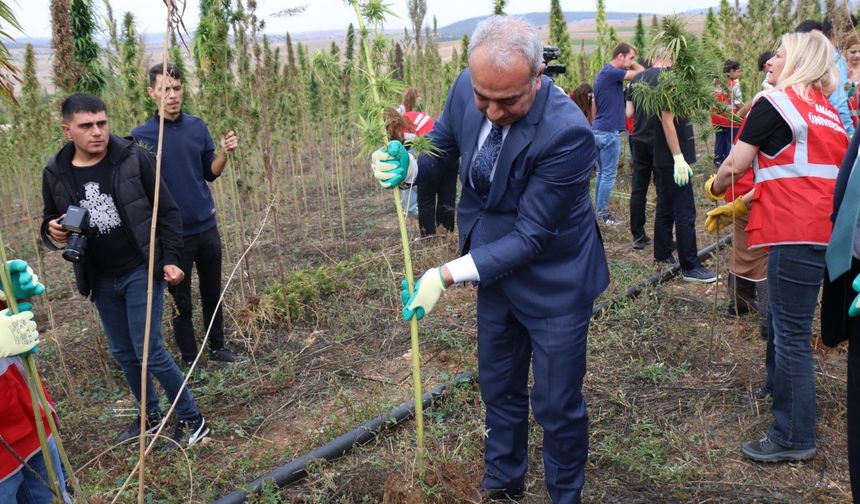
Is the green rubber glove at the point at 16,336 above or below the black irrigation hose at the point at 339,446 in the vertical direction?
above

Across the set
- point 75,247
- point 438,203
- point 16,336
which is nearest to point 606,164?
point 438,203


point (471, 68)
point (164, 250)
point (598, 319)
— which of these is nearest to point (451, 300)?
point (598, 319)

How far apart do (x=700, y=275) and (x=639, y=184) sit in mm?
1139

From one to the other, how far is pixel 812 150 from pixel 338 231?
629 cm

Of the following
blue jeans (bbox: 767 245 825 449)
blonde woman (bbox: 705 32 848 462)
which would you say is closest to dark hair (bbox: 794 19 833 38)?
blonde woman (bbox: 705 32 848 462)

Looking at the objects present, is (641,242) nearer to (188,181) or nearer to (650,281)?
(650,281)

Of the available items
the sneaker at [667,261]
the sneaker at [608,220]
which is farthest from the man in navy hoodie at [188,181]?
the sneaker at [608,220]

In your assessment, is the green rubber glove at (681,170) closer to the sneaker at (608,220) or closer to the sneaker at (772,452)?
the sneaker at (608,220)

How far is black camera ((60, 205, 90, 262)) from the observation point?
10.2 ft

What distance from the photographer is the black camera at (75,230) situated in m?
3.11

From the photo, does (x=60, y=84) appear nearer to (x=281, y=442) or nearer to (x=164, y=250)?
(x=164, y=250)

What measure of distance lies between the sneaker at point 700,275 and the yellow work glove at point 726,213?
5.40 feet

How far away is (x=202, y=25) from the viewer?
15.7 feet

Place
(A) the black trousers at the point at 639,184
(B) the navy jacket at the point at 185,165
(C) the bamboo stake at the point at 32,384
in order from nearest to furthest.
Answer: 1. (C) the bamboo stake at the point at 32,384
2. (B) the navy jacket at the point at 185,165
3. (A) the black trousers at the point at 639,184
